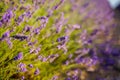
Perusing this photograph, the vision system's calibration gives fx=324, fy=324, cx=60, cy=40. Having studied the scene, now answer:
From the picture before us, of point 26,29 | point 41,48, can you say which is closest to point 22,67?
point 26,29

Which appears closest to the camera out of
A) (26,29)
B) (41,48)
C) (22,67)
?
(22,67)

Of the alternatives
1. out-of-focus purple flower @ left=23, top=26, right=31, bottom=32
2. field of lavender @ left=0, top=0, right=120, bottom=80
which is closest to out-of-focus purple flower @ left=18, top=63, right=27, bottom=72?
field of lavender @ left=0, top=0, right=120, bottom=80

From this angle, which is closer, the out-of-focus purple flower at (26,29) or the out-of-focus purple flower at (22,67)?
the out-of-focus purple flower at (22,67)

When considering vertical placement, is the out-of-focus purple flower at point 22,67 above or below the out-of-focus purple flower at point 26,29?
below

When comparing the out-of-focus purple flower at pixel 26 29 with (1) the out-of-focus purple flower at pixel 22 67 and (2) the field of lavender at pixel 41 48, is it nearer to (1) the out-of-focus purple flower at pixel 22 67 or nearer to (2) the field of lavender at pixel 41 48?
(2) the field of lavender at pixel 41 48

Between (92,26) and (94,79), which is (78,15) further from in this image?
(94,79)

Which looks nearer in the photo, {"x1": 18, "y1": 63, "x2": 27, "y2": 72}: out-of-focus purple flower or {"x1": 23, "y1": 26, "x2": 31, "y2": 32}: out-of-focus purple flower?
{"x1": 18, "y1": 63, "x2": 27, "y2": 72}: out-of-focus purple flower

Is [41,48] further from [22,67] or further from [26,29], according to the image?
[22,67]

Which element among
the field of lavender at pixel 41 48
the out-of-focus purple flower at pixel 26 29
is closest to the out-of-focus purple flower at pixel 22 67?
the field of lavender at pixel 41 48

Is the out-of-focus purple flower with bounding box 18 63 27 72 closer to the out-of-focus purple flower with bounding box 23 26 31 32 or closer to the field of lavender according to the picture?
the field of lavender

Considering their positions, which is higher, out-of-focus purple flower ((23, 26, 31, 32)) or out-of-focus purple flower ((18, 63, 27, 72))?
out-of-focus purple flower ((23, 26, 31, 32))

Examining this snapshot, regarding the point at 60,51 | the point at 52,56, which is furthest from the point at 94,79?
the point at 52,56
